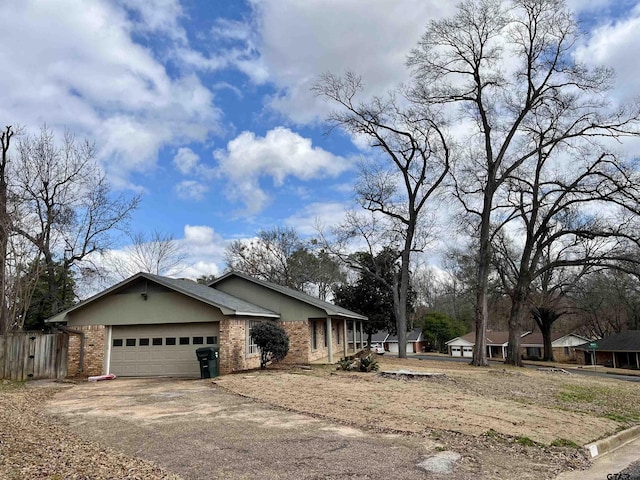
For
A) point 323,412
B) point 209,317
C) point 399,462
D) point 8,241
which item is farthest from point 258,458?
point 8,241

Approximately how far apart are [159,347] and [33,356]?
421cm

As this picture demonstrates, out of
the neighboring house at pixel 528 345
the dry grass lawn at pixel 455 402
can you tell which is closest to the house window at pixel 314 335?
the dry grass lawn at pixel 455 402

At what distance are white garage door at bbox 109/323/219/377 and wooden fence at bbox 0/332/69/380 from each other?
6.00 feet

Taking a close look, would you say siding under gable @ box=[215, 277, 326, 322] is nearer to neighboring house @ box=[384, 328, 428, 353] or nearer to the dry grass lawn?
the dry grass lawn

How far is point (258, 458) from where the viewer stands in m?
7.11

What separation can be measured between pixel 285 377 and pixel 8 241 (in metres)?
13.3

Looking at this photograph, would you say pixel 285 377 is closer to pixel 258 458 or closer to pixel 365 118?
pixel 258 458

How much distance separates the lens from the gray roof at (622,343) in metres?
49.1

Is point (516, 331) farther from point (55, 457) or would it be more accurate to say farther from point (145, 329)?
point (55, 457)

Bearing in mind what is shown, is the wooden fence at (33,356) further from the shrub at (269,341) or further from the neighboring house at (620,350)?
the neighboring house at (620,350)

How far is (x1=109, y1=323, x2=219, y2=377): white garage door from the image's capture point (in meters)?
19.2

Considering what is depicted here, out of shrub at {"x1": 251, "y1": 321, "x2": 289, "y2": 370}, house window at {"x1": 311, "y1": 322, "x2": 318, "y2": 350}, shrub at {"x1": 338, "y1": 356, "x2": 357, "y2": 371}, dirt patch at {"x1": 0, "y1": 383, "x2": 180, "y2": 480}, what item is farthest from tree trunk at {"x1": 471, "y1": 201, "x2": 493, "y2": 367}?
dirt patch at {"x1": 0, "y1": 383, "x2": 180, "y2": 480}

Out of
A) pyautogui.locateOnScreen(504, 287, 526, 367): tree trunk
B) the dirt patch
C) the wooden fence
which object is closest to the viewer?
the dirt patch

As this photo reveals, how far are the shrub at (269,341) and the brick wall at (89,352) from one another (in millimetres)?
5758
